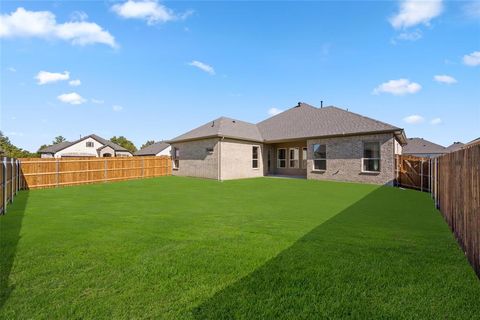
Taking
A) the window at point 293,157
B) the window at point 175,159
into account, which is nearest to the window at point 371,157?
the window at point 293,157

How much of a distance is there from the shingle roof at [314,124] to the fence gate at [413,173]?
193cm

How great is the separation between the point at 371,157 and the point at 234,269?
562 inches

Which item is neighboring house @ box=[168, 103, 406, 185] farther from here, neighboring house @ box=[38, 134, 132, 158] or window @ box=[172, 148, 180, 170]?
neighboring house @ box=[38, 134, 132, 158]

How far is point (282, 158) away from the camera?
2145 centimetres

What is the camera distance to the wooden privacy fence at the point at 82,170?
13.3 metres

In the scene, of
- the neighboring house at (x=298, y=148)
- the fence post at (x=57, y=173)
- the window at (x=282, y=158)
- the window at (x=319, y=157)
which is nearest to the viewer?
the fence post at (x=57, y=173)

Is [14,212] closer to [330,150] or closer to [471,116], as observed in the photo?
[330,150]

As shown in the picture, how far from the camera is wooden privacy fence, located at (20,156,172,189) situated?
13266mm

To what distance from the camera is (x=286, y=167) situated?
21.1 meters

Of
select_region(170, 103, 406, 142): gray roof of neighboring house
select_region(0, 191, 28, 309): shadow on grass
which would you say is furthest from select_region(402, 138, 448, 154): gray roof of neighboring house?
select_region(0, 191, 28, 309): shadow on grass

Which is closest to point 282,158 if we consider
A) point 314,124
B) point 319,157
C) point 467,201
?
point 314,124

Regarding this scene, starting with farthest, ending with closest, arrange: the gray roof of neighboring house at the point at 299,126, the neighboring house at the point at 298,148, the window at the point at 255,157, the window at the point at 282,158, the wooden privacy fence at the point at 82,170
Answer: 1. the window at the point at 282,158
2. the window at the point at 255,157
3. the gray roof of neighboring house at the point at 299,126
4. the neighboring house at the point at 298,148
5. the wooden privacy fence at the point at 82,170

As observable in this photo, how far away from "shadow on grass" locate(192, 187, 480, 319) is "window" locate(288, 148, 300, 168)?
51.6 feet

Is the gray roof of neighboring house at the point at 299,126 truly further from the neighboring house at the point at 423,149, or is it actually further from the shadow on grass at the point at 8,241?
the neighboring house at the point at 423,149
